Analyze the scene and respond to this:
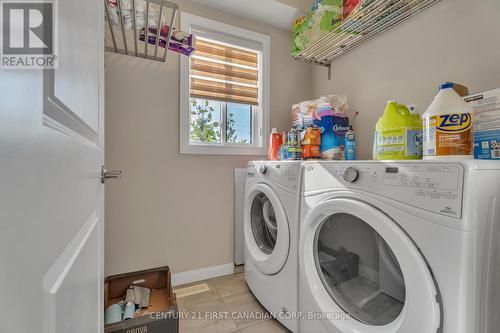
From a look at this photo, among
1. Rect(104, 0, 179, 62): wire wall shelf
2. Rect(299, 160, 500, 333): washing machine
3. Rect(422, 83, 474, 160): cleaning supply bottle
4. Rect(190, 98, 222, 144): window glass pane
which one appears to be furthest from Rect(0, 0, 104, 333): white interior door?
Rect(190, 98, 222, 144): window glass pane

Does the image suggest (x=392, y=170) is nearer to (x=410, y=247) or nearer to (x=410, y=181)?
(x=410, y=181)

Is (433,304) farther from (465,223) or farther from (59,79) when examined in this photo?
(59,79)

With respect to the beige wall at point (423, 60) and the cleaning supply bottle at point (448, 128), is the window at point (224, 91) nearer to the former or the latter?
the beige wall at point (423, 60)

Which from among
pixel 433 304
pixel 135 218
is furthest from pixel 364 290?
pixel 135 218

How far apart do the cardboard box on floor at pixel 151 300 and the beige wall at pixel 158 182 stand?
18cm

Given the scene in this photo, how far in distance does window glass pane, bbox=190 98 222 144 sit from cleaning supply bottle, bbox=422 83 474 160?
147 centimetres

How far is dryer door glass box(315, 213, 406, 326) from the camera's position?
2.81ft

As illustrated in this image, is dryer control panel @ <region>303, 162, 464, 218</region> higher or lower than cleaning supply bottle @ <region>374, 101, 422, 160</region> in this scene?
lower

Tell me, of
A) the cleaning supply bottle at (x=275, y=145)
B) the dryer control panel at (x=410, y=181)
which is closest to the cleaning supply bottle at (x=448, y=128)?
the dryer control panel at (x=410, y=181)

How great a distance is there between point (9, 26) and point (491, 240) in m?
1.09

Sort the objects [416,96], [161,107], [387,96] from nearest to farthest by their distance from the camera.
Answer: [416,96] → [387,96] → [161,107]

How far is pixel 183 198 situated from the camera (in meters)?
1.75

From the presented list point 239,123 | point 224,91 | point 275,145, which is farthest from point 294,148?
point 224,91

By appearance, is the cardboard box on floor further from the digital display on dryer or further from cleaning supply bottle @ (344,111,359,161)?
cleaning supply bottle @ (344,111,359,161)
